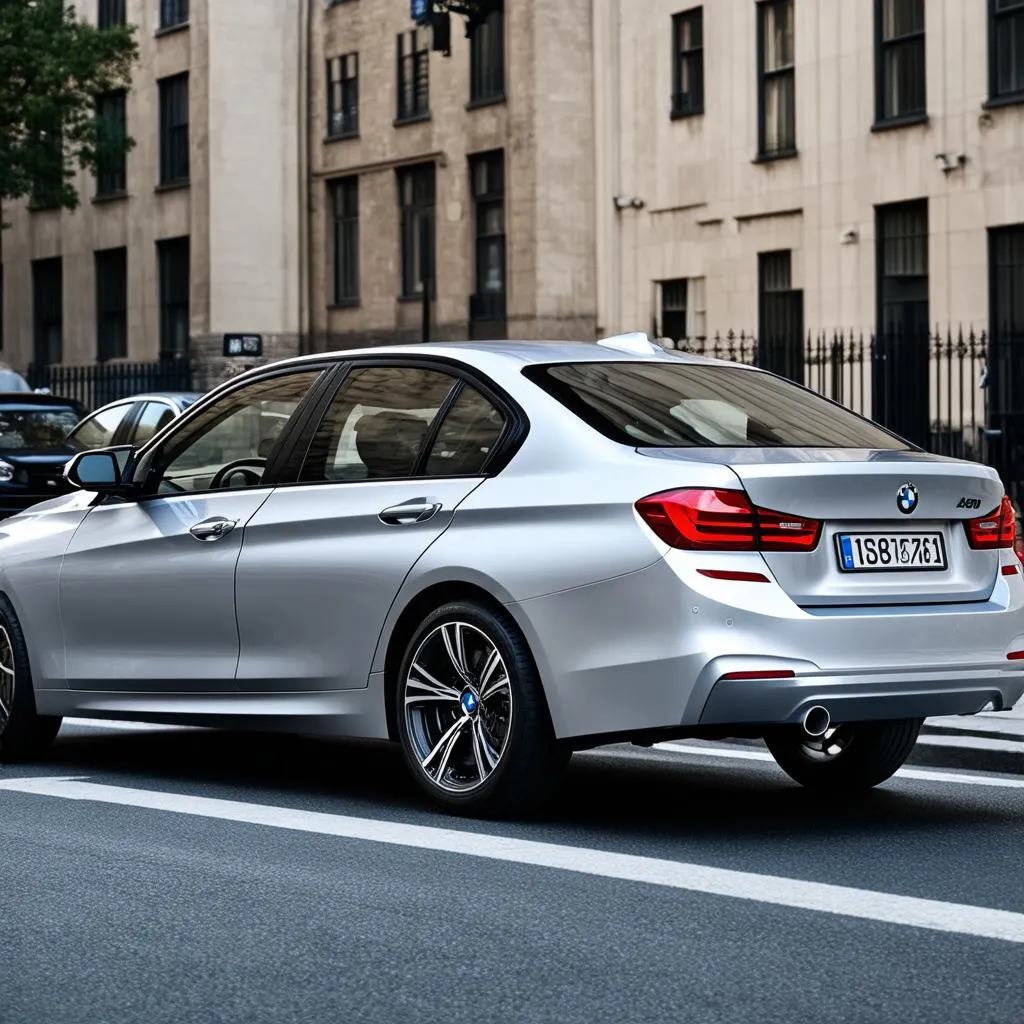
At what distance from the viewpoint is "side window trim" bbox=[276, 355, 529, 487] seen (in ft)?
24.3

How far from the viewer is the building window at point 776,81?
2844 centimetres

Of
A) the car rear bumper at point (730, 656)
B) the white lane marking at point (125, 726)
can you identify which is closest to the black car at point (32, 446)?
the white lane marking at point (125, 726)

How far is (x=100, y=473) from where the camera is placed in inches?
346

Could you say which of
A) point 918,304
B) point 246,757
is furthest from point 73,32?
point 246,757

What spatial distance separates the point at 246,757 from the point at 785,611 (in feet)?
11.4

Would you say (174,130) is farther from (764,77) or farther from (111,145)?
(764,77)

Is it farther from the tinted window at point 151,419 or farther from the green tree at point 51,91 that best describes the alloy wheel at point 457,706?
the green tree at point 51,91

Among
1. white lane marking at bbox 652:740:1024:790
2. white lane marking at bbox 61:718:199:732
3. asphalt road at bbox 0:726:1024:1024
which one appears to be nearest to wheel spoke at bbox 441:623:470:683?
asphalt road at bbox 0:726:1024:1024

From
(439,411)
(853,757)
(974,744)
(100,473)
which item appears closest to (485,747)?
(439,411)

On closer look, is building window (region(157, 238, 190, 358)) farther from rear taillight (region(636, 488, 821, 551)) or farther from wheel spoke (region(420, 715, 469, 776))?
rear taillight (region(636, 488, 821, 551))

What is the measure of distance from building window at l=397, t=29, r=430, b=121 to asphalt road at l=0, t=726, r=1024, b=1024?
28808 millimetres

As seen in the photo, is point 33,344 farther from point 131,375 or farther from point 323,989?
point 323,989

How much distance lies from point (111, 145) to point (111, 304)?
4411 millimetres

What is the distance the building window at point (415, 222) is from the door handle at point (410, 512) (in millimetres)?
28793
